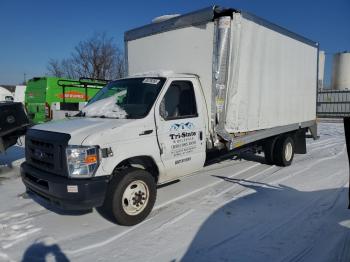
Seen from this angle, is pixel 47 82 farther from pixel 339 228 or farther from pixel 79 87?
pixel 339 228

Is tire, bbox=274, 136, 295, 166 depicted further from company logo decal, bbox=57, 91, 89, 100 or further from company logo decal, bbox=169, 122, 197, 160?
company logo decal, bbox=57, 91, 89, 100

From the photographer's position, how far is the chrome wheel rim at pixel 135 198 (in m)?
4.82

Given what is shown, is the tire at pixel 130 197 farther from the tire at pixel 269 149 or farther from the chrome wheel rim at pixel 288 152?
the chrome wheel rim at pixel 288 152

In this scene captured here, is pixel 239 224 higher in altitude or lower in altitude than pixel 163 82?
lower

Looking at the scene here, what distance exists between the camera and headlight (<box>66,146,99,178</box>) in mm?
4355

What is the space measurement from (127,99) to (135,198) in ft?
5.60

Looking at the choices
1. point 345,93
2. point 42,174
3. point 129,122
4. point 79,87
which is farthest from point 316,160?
point 345,93

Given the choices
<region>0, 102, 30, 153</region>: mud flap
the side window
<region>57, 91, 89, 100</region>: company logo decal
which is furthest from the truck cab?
<region>57, 91, 89, 100</region>: company logo decal

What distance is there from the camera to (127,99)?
5625mm

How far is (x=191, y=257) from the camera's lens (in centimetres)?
396

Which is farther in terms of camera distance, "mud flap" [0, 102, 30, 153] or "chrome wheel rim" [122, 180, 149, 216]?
"mud flap" [0, 102, 30, 153]

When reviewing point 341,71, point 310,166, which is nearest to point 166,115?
point 310,166

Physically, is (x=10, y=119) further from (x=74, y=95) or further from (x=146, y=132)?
(x=74, y=95)

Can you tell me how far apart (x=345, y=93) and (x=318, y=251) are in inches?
1156
